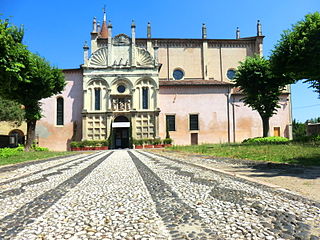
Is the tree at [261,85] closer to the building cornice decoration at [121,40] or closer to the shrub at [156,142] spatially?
the shrub at [156,142]

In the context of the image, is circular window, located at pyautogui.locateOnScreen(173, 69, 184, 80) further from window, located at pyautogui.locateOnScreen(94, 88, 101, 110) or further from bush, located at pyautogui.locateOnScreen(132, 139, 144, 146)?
bush, located at pyautogui.locateOnScreen(132, 139, 144, 146)

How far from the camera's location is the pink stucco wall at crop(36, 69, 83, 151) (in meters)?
29.0

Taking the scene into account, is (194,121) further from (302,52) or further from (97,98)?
(302,52)

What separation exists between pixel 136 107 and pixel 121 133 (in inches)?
148

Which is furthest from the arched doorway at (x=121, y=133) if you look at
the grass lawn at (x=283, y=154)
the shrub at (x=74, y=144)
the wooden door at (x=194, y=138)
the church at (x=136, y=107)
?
the grass lawn at (x=283, y=154)

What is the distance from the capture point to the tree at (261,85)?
70.5 feet

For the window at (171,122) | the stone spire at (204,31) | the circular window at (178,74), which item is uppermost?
the stone spire at (204,31)

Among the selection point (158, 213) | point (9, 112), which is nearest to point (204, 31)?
point (9, 112)

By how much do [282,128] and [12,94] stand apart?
→ 28.8 m

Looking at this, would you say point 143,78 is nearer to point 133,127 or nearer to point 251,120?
point 133,127

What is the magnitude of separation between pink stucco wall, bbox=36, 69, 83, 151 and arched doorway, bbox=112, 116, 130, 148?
14.4 feet

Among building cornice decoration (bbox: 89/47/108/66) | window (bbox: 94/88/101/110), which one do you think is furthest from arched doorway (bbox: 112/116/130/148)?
building cornice decoration (bbox: 89/47/108/66)

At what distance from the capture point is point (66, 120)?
29266 millimetres

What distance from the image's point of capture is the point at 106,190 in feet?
12.9
